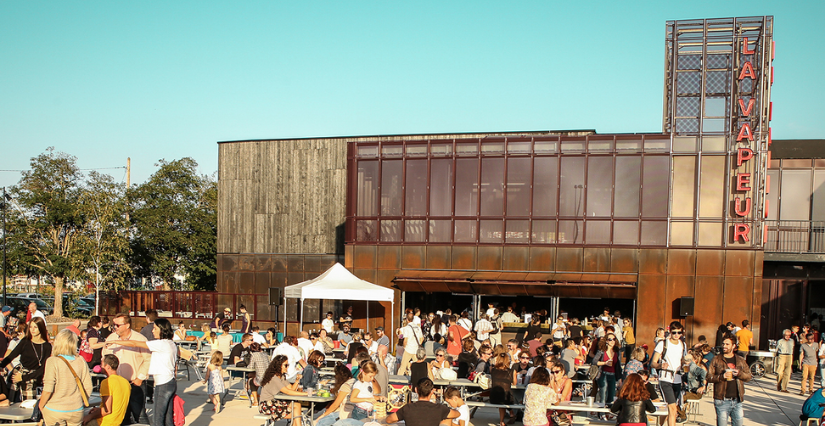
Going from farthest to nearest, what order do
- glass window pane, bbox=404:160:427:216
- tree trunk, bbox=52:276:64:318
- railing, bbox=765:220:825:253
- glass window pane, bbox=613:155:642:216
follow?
1. tree trunk, bbox=52:276:64:318
2. railing, bbox=765:220:825:253
3. glass window pane, bbox=404:160:427:216
4. glass window pane, bbox=613:155:642:216

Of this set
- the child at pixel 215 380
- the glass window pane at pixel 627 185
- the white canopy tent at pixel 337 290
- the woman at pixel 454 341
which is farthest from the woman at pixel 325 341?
the glass window pane at pixel 627 185

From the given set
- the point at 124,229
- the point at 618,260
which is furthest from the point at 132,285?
the point at 618,260

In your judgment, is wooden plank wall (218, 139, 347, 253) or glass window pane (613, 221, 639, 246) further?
wooden plank wall (218, 139, 347, 253)

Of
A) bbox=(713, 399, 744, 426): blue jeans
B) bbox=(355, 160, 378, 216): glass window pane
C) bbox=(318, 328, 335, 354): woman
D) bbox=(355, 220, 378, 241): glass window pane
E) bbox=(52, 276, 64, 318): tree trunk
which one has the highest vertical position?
bbox=(355, 160, 378, 216): glass window pane

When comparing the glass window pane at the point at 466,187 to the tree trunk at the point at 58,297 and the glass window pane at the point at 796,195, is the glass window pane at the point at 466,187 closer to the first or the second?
the glass window pane at the point at 796,195

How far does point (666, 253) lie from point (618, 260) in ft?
4.77

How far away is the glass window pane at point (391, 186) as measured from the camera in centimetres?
2419

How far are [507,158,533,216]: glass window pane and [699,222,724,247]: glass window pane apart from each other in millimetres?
5333

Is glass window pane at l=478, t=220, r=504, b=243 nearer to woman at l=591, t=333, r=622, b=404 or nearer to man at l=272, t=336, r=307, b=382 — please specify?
woman at l=591, t=333, r=622, b=404

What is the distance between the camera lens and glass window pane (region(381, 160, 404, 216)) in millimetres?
24188

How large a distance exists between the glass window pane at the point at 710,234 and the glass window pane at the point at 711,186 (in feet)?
0.99

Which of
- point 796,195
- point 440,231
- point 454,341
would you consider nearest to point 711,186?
point 796,195

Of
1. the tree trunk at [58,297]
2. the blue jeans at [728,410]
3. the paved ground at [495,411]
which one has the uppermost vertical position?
the blue jeans at [728,410]

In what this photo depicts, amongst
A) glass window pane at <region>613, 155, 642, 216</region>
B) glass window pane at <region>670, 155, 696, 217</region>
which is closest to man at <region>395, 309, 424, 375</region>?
glass window pane at <region>613, 155, 642, 216</region>
